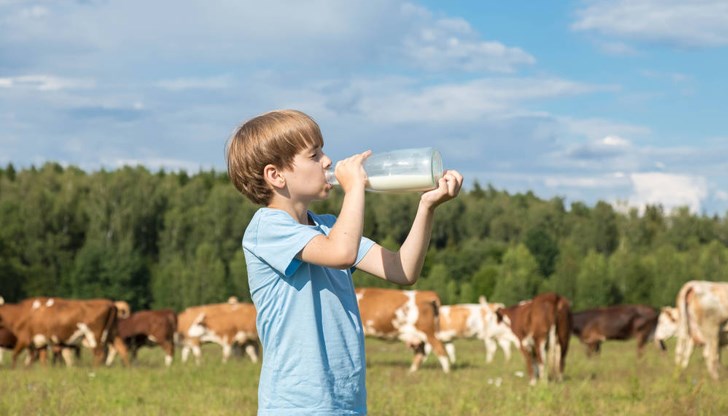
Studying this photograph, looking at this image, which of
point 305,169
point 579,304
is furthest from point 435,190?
point 579,304

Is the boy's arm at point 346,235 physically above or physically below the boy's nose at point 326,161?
below

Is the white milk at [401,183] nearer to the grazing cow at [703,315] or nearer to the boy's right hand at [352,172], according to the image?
the boy's right hand at [352,172]

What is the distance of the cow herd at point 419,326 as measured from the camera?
14398mm

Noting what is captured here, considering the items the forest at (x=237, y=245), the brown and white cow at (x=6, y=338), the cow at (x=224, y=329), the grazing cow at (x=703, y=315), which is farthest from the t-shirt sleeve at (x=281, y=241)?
the forest at (x=237, y=245)

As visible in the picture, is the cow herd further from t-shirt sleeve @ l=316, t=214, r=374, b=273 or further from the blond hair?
the blond hair

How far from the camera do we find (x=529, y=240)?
8550cm

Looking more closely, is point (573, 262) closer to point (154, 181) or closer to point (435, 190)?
point (154, 181)

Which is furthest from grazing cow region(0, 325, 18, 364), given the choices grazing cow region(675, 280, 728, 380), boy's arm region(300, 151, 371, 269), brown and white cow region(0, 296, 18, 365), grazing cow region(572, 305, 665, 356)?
boy's arm region(300, 151, 371, 269)

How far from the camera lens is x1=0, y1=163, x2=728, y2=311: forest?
7250 cm

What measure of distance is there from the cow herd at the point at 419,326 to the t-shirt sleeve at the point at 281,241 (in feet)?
29.2

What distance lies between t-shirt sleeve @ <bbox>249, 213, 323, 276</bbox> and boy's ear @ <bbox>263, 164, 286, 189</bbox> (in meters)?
0.12

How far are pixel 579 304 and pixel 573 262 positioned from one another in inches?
138

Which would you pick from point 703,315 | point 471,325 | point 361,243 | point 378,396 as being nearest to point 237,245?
point 471,325

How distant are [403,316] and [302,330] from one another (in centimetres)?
1540
